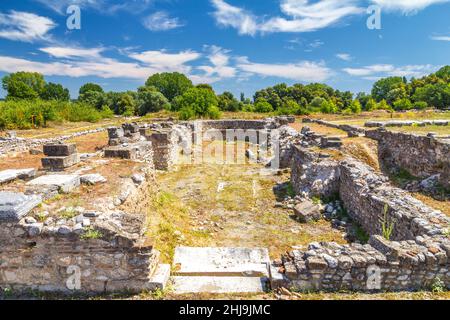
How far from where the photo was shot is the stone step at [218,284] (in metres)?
5.07

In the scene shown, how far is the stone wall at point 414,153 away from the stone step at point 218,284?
23.0 feet

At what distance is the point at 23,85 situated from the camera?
57.2 metres

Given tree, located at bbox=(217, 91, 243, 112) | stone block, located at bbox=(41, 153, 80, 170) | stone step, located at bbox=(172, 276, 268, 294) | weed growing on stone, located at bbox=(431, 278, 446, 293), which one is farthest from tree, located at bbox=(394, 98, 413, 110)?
stone block, located at bbox=(41, 153, 80, 170)

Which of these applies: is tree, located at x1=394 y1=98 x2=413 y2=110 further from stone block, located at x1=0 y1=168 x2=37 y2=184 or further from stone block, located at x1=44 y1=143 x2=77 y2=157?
stone block, located at x1=0 y1=168 x2=37 y2=184

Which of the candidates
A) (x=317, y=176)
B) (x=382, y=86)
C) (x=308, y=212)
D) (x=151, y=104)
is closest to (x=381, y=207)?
(x=308, y=212)

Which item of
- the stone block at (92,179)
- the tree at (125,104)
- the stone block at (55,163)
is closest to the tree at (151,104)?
the tree at (125,104)

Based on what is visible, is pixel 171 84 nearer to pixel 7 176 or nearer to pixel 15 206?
pixel 7 176

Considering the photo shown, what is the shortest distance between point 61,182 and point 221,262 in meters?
4.00

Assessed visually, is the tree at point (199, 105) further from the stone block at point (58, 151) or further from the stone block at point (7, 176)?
the stone block at point (7, 176)

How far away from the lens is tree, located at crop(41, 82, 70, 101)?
70.5 metres

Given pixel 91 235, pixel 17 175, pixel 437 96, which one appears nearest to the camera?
pixel 91 235

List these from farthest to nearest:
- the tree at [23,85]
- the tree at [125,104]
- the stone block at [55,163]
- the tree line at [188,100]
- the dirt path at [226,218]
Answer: the tree at [23,85] < the tree at [125,104] < the tree line at [188,100] < the stone block at [55,163] < the dirt path at [226,218]

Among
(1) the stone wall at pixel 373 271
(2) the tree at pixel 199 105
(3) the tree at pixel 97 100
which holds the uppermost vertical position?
(3) the tree at pixel 97 100
